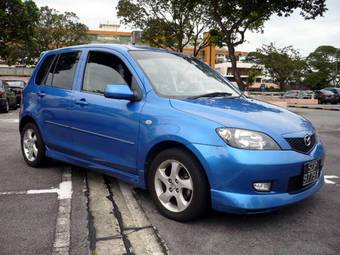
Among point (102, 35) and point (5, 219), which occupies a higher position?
point (102, 35)

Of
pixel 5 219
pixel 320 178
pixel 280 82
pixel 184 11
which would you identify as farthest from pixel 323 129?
pixel 280 82

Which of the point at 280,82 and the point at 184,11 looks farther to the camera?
the point at 280,82

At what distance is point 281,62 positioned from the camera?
71.8 metres

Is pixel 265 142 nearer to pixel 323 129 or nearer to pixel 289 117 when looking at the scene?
pixel 289 117

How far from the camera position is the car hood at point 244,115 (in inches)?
163

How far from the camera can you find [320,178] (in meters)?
4.68

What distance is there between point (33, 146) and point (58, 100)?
3.69 feet

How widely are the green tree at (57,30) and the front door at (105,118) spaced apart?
53431 mm

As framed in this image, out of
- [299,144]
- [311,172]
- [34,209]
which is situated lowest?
[34,209]

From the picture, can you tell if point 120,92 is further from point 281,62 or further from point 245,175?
point 281,62

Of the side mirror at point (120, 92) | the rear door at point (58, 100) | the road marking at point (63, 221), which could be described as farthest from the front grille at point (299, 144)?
the rear door at point (58, 100)

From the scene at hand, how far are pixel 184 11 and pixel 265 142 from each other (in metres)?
31.6

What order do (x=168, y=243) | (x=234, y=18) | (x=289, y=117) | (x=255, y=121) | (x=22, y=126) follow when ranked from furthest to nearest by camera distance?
(x=234, y=18) → (x=22, y=126) → (x=289, y=117) → (x=255, y=121) → (x=168, y=243)

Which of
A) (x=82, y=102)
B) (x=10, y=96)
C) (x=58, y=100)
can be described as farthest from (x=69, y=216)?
(x=10, y=96)
